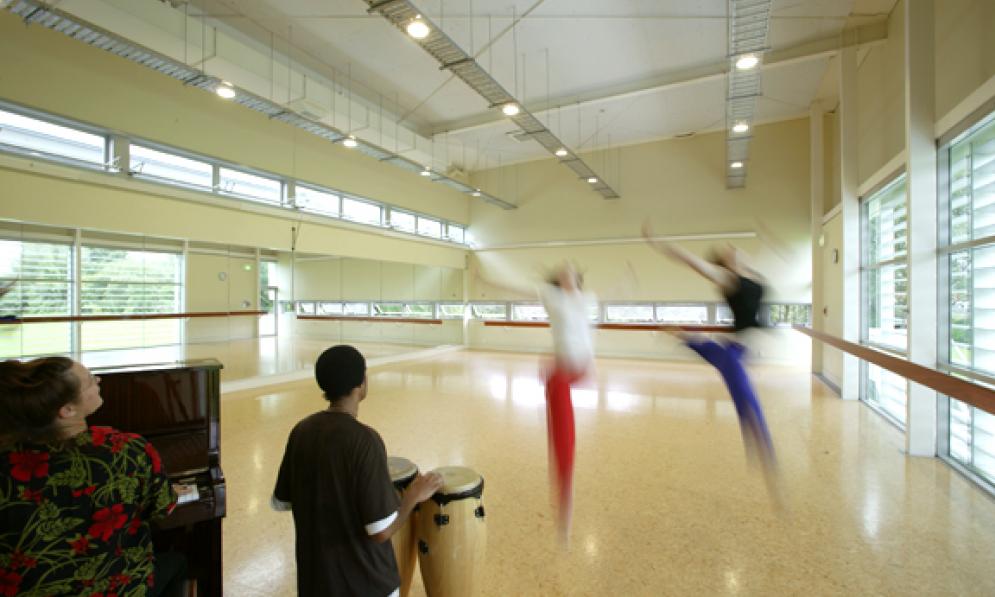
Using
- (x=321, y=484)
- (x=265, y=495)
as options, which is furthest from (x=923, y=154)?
(x=265, y=495)

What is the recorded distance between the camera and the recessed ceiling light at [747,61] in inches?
195

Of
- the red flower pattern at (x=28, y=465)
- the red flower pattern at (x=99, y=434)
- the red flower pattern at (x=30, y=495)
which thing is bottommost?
the red flower pattern at (x=30, y=495)

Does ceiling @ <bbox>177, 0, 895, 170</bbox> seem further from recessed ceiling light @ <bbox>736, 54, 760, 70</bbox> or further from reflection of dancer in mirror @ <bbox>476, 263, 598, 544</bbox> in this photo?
reflection of dancer in mirror @ <bbox>476, 263, 598, 544</bbox>

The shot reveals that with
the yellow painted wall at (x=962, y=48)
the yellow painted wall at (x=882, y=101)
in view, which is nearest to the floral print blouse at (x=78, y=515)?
the yellow painted wall at (x=962, y=48)

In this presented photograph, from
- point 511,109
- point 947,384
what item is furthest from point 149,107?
point 947,384

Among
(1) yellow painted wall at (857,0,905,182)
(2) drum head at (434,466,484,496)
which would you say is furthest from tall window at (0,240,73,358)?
(1) yellow painted wall at (857,0,905,182)

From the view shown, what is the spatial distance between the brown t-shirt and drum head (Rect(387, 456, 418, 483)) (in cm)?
59

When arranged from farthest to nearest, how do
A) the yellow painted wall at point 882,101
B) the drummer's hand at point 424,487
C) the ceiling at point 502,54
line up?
the ceiling at point 502,54 → the yellow painted wall at point 882,101 → the drummer's hand at point 424,487

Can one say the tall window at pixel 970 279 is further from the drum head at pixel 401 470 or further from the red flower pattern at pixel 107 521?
the red flower pattern at pixel 107 521

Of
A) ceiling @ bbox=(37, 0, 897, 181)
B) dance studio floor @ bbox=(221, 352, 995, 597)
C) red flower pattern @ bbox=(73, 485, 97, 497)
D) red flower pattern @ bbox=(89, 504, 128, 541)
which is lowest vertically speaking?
dance studio floor @ bbox=(221, 352, 995, 597)

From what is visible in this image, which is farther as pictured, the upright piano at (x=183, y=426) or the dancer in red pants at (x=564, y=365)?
the dancer in red pants at (x=564, y=365)

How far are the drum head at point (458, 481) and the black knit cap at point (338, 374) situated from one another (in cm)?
76

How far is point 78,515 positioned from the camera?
1216 mm

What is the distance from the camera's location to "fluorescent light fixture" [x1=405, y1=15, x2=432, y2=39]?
4373mm
